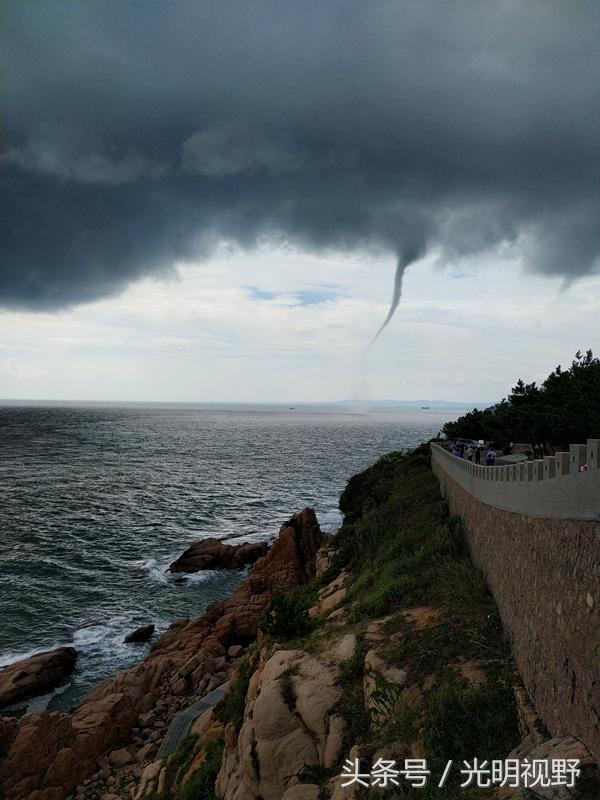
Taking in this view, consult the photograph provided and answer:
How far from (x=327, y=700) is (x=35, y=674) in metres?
17.8

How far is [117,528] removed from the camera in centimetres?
4588

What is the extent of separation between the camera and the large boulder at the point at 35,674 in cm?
2080

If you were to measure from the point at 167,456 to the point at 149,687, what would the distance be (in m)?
80.1

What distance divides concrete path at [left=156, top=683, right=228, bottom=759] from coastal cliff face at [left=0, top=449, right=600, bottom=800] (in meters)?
0.23

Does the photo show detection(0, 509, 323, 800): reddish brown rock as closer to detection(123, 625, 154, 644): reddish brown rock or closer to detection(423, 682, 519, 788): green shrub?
detection(123, 625, 154, 644): reddish brown rock

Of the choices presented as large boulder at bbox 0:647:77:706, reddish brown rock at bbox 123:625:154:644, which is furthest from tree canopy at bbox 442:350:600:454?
large boulder at bbox 0:647:77:706

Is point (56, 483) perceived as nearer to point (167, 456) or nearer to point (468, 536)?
point (167, 456)

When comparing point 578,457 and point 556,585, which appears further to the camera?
point 556,585

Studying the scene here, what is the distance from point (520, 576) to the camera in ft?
33.2

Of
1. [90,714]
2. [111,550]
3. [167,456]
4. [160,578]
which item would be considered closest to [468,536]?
[90,714]

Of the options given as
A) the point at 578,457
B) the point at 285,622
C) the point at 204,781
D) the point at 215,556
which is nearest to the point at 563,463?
the point at 578,457

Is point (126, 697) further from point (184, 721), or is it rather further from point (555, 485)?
point (555, 485)

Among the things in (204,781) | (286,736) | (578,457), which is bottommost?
(204,781)

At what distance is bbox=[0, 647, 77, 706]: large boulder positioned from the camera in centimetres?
2080
